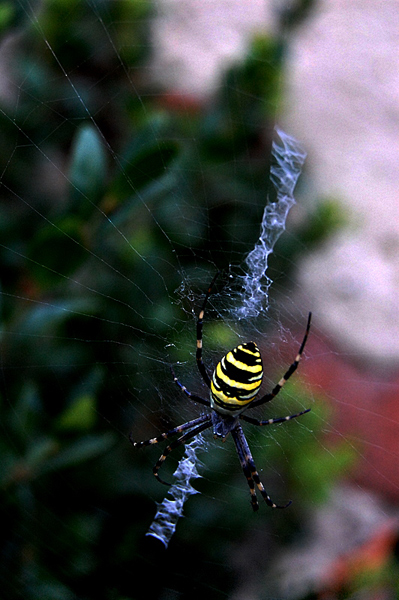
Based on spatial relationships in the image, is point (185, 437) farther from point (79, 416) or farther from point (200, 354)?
point (79, 416)

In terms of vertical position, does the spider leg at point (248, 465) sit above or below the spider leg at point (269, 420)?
below

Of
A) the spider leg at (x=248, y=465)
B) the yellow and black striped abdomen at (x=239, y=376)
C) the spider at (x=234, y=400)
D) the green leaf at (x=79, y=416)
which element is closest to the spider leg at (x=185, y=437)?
the spider at (x=234, y=400)

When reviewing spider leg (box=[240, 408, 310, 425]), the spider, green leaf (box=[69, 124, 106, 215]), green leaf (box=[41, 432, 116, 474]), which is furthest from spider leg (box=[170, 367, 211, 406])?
green leaf (box=[69, 124, 106, 215])

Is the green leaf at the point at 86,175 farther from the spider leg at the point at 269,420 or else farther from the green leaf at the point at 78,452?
the spider leg at the point at 269,420

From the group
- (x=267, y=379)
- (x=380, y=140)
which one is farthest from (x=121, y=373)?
(x=380, y=140)

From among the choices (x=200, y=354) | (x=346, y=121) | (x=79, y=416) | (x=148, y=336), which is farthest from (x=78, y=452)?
(x=346, y=121)
